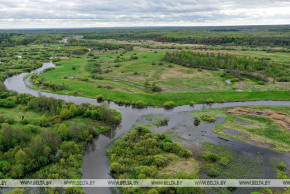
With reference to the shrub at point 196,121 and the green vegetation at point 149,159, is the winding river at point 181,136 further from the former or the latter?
the green vegetation at point 149,159

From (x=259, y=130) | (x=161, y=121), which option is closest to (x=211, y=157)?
(x=161, y=121)

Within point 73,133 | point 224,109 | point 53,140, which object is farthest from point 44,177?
point 224,109

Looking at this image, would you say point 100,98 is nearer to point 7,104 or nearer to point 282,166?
point 7,104

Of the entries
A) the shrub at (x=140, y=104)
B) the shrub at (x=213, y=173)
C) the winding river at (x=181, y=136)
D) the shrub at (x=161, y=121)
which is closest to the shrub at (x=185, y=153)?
the winding river at (x=181, y=136)

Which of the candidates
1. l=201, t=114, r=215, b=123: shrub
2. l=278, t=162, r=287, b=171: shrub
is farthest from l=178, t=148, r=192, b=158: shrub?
l=201, t=114, r=215, b=123: shrub

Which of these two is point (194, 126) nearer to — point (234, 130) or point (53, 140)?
point (234, 130)
